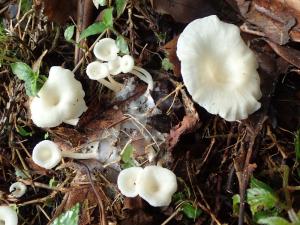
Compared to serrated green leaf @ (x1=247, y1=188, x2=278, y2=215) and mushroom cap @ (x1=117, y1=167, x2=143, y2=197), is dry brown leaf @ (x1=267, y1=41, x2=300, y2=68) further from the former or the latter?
mushroom cap @ (x1=117, y1=167, x2=143, y2=197)

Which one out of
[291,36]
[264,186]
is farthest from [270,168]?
[291,36]

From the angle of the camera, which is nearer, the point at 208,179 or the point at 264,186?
the point at 264,186

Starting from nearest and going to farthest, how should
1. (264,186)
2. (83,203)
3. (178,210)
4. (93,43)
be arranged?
(264,186), (178,210), (83,203), (93,43)

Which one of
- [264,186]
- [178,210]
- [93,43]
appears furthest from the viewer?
[93,43]

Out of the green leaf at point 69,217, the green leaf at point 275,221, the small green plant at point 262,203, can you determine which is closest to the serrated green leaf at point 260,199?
the small green plant at point 262,203

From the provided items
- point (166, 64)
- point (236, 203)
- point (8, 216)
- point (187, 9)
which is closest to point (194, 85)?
point (166, 64)

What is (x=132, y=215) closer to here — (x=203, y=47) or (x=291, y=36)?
(x=203, y=47)

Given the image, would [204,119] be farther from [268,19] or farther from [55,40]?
[55,40]

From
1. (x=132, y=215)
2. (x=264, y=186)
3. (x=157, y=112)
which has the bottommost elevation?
(x=132, y=215)

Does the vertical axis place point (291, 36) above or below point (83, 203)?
above
